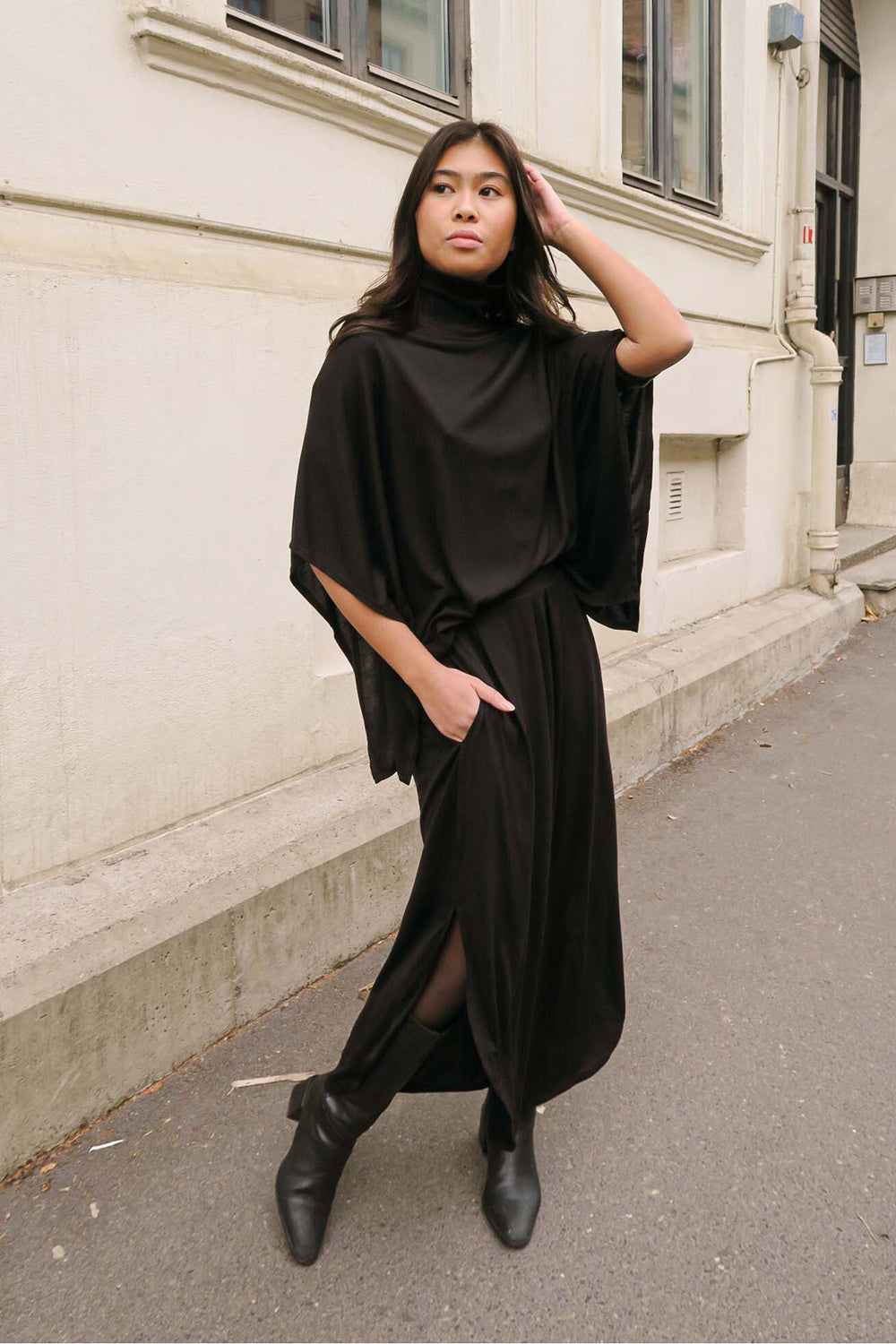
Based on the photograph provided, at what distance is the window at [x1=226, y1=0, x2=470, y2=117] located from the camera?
3.66m

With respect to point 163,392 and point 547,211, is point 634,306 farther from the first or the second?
point 163,392

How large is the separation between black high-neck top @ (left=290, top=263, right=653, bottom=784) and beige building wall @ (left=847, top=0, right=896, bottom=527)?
8.80 m

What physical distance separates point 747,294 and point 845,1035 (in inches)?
190

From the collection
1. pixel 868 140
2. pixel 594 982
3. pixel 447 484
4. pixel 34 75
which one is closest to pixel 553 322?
pixel 447 484

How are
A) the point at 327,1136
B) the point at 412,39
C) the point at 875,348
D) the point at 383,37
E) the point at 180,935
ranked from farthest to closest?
the point at 875,348, the point at 412,39, the point at 383,37, the point at 180,935, the point at 327,1136

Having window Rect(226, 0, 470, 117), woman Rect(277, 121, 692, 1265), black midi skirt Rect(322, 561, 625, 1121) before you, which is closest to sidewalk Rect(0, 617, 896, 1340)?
woman Rect(277, 121, 692, 1265)

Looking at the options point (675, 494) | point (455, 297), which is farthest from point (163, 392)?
point (675, 494)

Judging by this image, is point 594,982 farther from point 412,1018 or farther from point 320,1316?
point 320,1316

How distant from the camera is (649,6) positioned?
232 inches

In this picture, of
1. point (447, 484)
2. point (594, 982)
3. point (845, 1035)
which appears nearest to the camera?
point (447, 484)

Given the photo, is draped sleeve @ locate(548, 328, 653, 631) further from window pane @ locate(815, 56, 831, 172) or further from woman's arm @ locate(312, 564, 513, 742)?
window pane @ locate(815, 56, 831, 172)

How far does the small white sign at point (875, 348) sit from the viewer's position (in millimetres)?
10305

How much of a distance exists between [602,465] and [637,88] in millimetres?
4544

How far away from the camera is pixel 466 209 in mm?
1974
